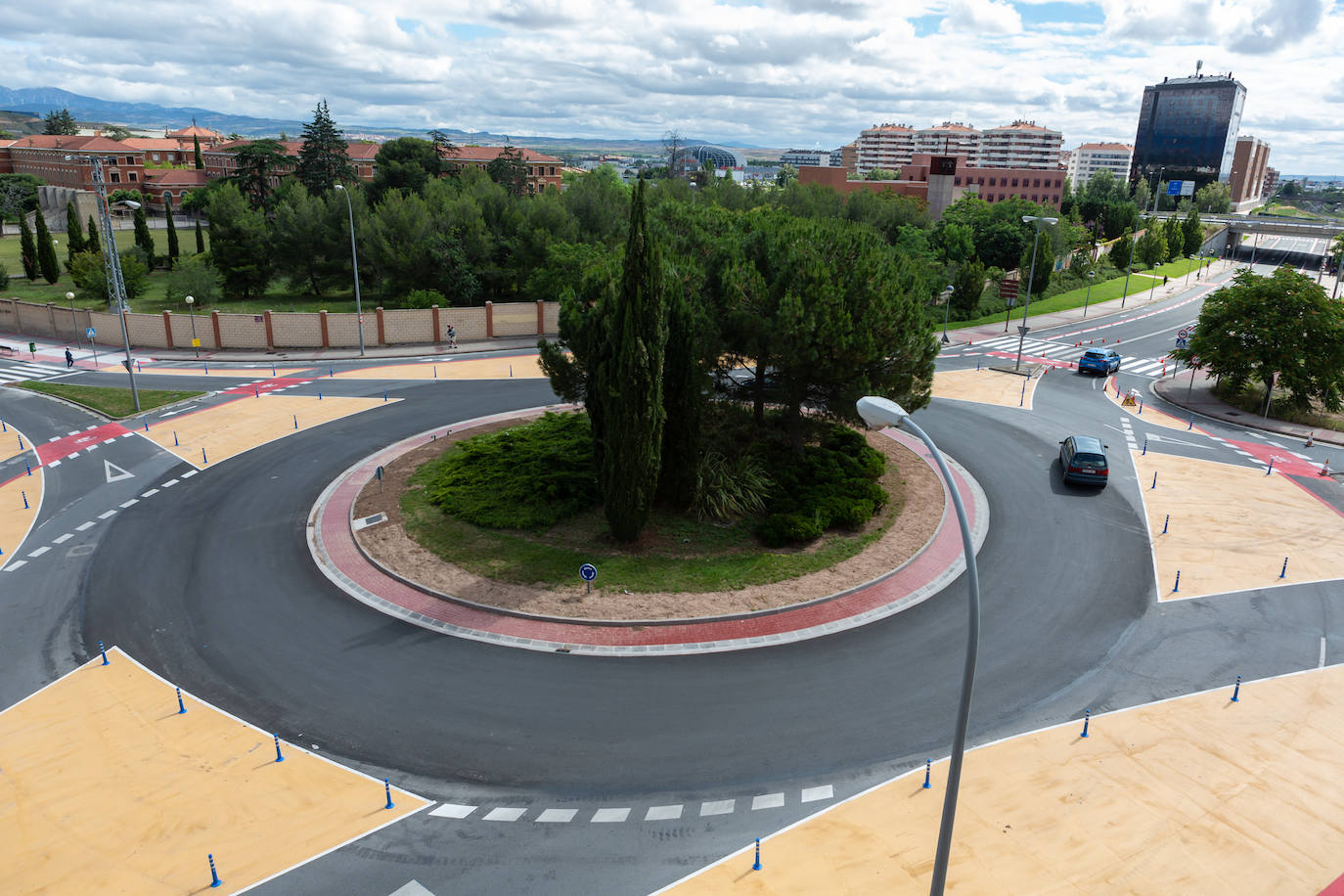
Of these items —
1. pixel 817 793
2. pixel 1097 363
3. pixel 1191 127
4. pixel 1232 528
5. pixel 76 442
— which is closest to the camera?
pixel 817 793

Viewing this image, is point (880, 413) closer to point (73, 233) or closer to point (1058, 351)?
point (1058, 351)

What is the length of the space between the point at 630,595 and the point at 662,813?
6.92 metres

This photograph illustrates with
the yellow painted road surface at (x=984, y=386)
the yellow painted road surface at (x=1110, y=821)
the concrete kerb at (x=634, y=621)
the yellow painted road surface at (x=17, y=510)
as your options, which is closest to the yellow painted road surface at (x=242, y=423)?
the yellow painted road surface at (x=17, y=510)

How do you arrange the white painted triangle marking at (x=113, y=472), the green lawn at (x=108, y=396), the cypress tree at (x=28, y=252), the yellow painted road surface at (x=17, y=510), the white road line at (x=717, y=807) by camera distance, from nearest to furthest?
the white road line at (x=717, y=807), the yellow painted road surface at (x=17, y=510), the white painted triangle marking at (x=113, y=472), the green lawn at (x=108, y=396), the cypress tree at (x=28, y=252)

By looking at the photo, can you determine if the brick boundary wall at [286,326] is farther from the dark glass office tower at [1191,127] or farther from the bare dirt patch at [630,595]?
the dark glass office tower at [1191,127]

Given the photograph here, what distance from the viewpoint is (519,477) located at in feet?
82.1

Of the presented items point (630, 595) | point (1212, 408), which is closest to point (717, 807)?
point (630, 595)

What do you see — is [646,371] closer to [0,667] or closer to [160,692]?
[160,692]

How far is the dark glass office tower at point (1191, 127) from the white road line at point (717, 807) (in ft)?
694

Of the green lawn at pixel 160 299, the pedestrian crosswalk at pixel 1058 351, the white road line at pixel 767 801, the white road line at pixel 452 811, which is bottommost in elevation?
the white road line at pixel 452 811

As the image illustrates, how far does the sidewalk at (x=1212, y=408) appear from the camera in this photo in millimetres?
33281

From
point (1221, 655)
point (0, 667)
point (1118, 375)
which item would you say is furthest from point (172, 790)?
point (1118, 375)

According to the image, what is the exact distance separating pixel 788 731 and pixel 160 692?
470 inches

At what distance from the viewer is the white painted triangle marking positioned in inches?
1067
